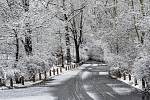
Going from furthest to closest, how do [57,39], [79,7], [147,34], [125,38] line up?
1. [79,7]
2. [57,39]
3. [125,38]
4. [147,34]

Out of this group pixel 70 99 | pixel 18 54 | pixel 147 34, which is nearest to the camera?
pixel 70 99

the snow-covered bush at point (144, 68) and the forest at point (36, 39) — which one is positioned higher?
the forest at point (36, 39)

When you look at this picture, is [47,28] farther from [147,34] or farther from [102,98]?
[102,98]

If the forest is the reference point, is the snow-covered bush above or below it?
below

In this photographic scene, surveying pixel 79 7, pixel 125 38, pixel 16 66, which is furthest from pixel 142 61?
pixel 79 7

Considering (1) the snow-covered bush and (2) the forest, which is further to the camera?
(2) the forest

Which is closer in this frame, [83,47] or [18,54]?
[18,54]

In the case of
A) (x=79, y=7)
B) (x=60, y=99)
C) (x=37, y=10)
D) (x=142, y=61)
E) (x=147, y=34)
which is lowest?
(x=60, y=99)

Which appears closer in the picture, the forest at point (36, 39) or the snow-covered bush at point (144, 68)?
the snow-covered bush at point (144, 68)

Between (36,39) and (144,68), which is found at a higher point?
(36,39)

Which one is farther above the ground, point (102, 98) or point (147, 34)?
point (147, 34)

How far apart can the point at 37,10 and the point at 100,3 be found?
4302 cm

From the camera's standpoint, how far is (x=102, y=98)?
68.0 feet

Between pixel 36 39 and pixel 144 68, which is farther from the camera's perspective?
pixel 36 39
